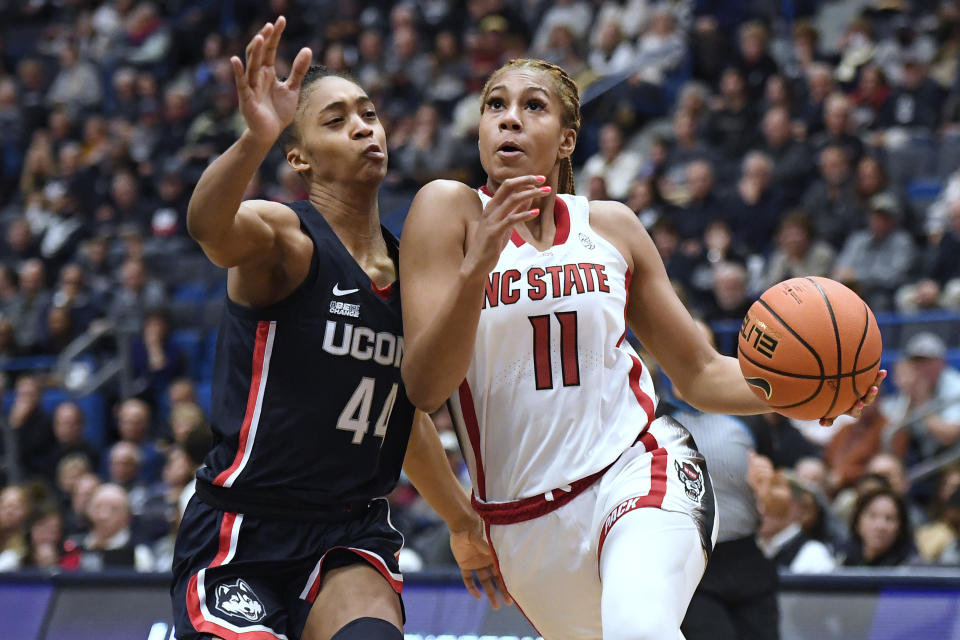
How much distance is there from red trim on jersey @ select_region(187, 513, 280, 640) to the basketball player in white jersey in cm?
70

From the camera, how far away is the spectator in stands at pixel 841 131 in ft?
35.1

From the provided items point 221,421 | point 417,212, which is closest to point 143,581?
point 221,421

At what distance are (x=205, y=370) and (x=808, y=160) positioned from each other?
21.0 feet

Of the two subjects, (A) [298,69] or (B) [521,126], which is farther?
(B) [521,126]

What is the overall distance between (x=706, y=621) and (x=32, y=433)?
29.1 ft

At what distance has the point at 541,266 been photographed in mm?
3984

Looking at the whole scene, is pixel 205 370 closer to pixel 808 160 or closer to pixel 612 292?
pixel 808 160

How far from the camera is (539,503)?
394 centimetres

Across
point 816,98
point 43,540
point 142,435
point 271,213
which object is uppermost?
point 816,98

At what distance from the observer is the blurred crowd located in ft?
27.8

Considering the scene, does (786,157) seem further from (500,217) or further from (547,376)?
(500,217)

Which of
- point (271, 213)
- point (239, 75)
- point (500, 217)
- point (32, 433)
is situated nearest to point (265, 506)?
point (271, 213)

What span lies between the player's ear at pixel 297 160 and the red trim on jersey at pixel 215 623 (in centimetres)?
115

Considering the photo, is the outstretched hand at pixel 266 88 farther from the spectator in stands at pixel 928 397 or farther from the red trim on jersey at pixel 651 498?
the spectator in stands at pixel 928 397
